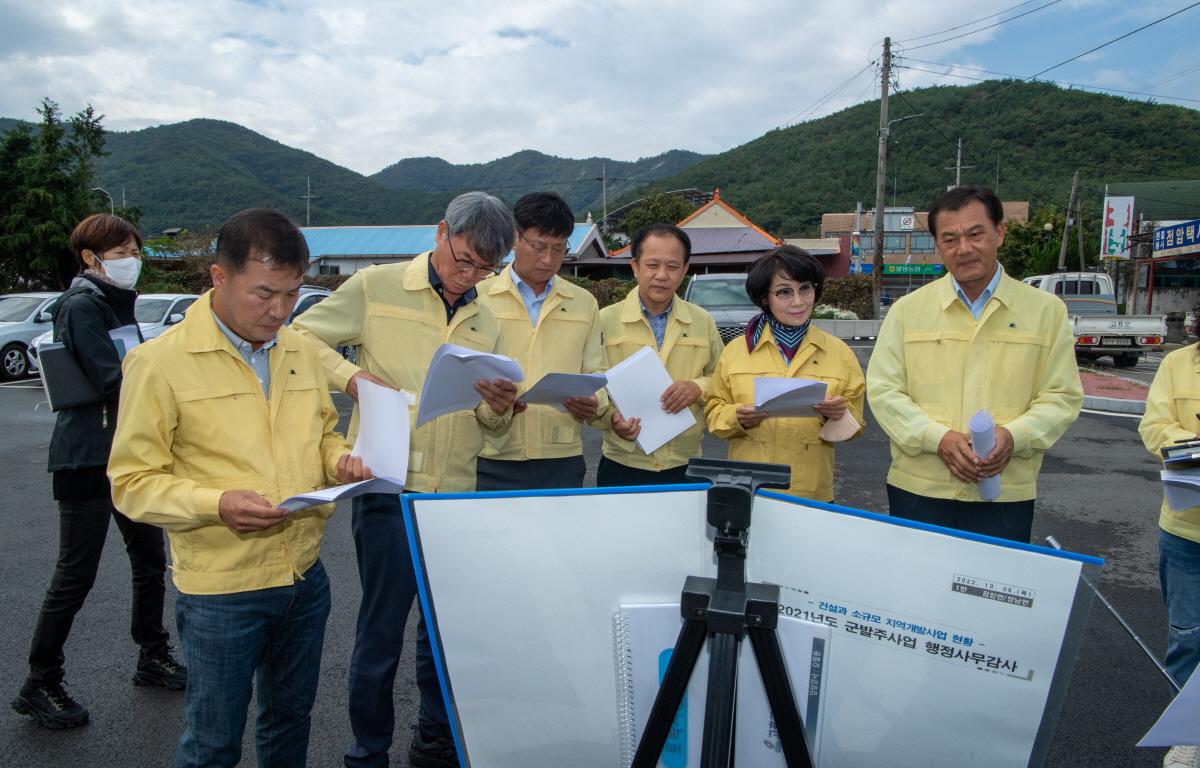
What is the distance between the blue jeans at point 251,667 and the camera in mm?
1879

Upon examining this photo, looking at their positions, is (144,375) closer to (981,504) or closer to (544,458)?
(544,458)

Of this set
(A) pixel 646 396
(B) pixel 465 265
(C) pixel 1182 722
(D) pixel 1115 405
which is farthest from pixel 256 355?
(D) pixel 1115 405

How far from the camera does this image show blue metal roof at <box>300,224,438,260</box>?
41.1 metres

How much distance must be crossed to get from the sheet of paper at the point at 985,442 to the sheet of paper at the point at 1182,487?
17.1 inches

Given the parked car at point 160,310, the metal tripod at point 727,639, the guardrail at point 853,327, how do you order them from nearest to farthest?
the metal tripod at point 727,639 < the parked car at point 160,310 < the guardrail at point 853,327

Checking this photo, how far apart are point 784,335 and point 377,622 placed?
194cm

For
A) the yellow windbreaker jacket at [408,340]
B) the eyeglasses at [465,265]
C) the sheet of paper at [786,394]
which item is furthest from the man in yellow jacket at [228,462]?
the sheet of paper at [786,394]

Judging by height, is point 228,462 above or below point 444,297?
below

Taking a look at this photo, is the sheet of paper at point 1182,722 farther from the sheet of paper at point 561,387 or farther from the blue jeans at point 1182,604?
the sheet of paper at point 561,387

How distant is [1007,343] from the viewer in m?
2.58

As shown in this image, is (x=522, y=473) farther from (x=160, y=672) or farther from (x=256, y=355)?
(x=160, y=672)

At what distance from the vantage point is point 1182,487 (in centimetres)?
213

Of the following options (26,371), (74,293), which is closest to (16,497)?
(74,293)

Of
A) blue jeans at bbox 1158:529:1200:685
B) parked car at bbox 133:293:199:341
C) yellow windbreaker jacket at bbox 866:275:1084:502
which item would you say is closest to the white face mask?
yellow windbreaker jacket at bbox 866:275:1084:502
